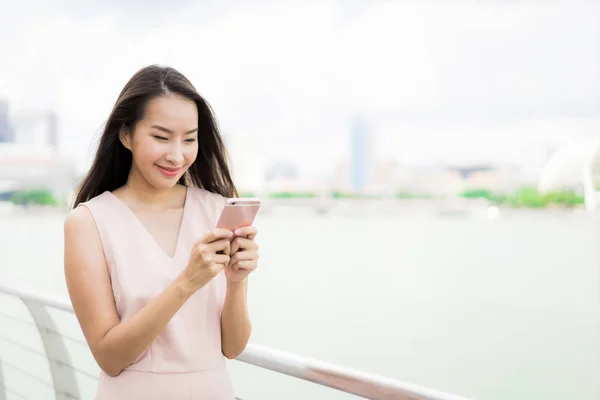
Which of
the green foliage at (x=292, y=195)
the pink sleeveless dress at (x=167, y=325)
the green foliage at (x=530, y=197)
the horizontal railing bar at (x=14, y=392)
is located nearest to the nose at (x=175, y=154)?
the pink sleeveless dress at (x=167, y=325)

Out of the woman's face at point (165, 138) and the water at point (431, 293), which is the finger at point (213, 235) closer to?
the woman's face at point (165, 138)

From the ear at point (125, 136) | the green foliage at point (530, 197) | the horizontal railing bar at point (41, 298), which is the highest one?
the ear at point (125, 136)

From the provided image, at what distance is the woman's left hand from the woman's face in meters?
0.16

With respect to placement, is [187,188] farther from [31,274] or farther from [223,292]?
[31,274]

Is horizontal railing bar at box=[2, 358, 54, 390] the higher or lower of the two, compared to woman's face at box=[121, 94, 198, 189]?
lower

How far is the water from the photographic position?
21500 mm

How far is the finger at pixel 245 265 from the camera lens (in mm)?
892

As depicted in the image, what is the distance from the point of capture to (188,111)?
967 millimetres

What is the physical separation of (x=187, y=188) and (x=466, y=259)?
45.0 m

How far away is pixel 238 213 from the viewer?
85 cm

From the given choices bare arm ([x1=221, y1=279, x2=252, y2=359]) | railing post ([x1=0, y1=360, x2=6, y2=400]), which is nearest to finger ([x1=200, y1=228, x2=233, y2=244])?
bare arm ([x1=221, y1=279, x2=252, y2=359])

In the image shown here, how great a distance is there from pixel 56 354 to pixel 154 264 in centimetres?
93

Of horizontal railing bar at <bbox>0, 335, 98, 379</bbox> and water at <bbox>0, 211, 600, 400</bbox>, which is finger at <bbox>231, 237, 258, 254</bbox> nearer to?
horizontal railing bar at <bbox>0, 335, 98, 379</bbox>

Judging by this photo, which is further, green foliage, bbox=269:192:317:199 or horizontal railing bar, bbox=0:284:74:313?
green foliage, bbox=269:192:317:199
